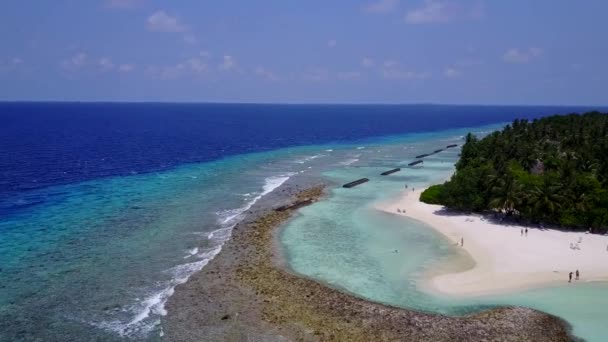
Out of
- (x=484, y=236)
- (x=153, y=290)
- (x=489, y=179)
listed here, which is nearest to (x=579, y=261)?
(x=484, y=236)

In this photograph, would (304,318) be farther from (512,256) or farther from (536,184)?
(536,184)

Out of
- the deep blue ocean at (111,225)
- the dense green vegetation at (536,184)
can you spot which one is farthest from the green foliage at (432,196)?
the deep blue ocean at (111,225)

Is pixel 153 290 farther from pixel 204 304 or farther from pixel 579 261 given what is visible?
pixel 579 261

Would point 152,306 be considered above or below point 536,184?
below

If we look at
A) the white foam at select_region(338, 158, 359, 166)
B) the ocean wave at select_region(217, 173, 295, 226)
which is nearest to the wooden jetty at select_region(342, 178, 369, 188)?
the ocean wave at select_region(217, 173, 295, 226)

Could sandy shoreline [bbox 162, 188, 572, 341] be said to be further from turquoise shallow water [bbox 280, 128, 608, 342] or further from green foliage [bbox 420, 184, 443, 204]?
green foliage [bbox 420, 184, 443, 204]

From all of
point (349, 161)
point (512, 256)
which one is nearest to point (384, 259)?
point (512, 256)

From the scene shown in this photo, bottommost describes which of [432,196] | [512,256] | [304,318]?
[304,318]
